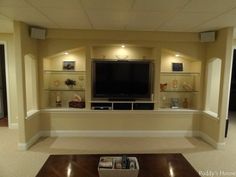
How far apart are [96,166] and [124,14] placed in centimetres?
218

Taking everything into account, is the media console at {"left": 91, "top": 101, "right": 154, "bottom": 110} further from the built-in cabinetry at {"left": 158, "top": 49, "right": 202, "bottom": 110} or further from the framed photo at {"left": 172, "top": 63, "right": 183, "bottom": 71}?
the framed photo at {"left": 172, "top": 63, "right": 183, "bottom": 71}

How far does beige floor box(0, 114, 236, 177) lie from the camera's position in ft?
9.49

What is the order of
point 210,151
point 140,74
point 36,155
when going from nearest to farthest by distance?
1. point 36,155
2. point 210,151
3. point 140,74

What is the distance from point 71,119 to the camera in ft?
13.9

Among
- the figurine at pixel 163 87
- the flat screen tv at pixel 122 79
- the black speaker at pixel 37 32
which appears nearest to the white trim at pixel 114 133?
the flat screen tv at pixel 122 79

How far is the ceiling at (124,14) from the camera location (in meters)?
2.35

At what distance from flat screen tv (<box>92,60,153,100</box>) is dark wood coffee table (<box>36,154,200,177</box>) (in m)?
2.13

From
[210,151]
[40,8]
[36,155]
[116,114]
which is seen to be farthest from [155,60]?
[36,155]

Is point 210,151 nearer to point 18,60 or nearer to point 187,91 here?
point 187,91

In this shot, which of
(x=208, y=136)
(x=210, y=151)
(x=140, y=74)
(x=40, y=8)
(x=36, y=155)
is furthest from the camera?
(x=140, y=74)

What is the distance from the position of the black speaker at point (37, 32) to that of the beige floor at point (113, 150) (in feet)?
7.19

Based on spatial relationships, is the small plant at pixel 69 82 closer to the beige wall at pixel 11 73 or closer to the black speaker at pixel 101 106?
the black speaker at pixel 101 106

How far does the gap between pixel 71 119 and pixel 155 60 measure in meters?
2.36

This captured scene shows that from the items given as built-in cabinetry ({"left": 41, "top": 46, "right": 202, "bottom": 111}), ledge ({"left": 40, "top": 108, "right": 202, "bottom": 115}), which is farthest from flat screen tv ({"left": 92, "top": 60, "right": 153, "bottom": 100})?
ledge ({"left": 40, "top": 108, "right": 202, "bottom": 115})
